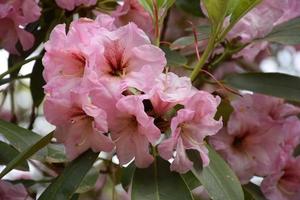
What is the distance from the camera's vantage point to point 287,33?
3.87 ft

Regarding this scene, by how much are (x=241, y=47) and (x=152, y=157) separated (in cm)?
37

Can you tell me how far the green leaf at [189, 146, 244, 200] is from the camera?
3.00ft

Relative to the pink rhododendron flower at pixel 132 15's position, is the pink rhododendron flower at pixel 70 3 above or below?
above

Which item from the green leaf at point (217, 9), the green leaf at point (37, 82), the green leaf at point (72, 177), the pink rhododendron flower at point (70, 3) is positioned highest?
the green leaf at point (217, 9)

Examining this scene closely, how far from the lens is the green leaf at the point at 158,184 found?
90 centimetres

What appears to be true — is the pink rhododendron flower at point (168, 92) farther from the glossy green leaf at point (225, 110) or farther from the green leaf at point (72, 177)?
the glossy green leaf at point (225, 110)

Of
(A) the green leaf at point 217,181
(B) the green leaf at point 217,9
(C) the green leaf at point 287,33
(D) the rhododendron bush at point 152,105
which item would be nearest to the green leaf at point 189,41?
(D) the rhododendron bush at point 152,105

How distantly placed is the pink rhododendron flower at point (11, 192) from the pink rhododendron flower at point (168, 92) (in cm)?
39

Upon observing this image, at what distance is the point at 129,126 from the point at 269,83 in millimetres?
357

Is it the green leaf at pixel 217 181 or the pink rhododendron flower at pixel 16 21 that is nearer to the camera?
the green leaf at pixel 217 181

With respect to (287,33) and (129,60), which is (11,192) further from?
(287,33)

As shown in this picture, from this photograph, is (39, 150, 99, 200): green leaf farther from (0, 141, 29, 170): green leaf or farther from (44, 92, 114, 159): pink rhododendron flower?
(0, 141, 29, 170): green leaf

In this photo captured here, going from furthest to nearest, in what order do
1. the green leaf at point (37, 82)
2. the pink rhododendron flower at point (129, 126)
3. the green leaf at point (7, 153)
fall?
1. the green leaf at point (37, 82)
2. the green leaf at point (7, 153)
3. the pink rhododendron flower at point (129, 126)

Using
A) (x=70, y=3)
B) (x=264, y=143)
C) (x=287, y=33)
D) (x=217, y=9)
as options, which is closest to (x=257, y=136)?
(x=264, y=143)
